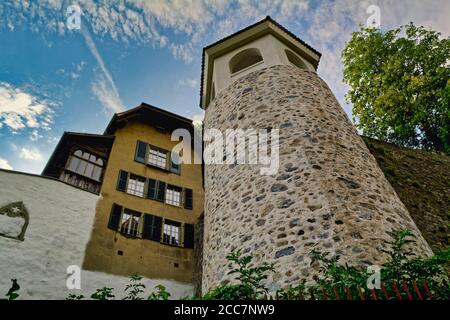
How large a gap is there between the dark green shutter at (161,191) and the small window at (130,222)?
1334 mm

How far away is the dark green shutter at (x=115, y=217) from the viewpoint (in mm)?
12250

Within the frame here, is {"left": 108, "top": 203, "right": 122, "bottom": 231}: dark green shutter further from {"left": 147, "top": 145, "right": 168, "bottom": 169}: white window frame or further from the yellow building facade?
{"left": 147, "top": 145, "right": 168, "bottom": 169}: white window frame

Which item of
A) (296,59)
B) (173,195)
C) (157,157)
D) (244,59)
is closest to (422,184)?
(296,59)

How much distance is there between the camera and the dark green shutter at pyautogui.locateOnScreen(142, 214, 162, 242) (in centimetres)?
1277

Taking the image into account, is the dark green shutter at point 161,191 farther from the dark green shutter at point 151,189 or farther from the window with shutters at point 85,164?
the window with shutters at point 85,164

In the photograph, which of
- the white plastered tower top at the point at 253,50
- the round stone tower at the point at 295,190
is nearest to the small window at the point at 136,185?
the white plastered tower top at the point at 253,50

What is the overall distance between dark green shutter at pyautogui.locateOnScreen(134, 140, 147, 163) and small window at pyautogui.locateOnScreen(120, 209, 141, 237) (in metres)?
2.92

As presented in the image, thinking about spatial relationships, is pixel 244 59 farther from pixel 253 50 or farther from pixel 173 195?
pixel 173 195

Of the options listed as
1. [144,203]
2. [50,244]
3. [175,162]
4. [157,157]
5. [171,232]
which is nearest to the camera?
[50,244]

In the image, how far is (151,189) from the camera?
1441 cm

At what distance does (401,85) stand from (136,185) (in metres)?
14.2

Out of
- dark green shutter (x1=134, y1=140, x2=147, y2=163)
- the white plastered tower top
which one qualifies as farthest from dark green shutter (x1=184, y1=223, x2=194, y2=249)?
the white plastered tower top
